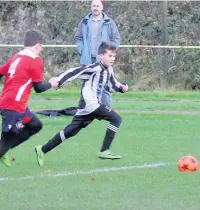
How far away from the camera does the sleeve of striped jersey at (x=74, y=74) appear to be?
9.99 m

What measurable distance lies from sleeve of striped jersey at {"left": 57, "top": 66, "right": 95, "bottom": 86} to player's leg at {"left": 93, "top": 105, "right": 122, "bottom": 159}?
44 centimetres

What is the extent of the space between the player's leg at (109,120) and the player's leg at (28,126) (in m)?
0.94

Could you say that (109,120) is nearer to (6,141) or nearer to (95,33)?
(6,141)

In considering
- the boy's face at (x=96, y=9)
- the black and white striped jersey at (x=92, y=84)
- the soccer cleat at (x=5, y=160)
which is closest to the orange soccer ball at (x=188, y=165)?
the black and white striped jersey at (x=92, y=84)

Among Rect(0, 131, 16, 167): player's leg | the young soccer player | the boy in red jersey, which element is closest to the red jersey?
the boy in red jersey

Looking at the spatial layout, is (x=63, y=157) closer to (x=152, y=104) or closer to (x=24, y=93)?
Result: (x=24, y=93)

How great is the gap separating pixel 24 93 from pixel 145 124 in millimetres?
5287

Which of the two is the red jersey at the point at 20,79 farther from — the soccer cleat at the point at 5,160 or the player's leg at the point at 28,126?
the soccer cleat at the point at 5,160

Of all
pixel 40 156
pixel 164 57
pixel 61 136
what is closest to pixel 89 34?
pixel 61 136

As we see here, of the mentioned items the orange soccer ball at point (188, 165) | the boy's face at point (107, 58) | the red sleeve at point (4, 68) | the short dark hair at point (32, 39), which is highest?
the short dark hair at point (32, 39)

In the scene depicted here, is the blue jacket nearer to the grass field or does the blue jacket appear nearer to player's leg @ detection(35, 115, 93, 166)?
the grass field

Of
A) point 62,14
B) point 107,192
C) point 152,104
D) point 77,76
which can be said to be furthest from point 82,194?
point 62,14

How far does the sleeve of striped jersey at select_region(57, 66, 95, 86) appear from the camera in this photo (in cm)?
999

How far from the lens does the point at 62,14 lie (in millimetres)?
23109
